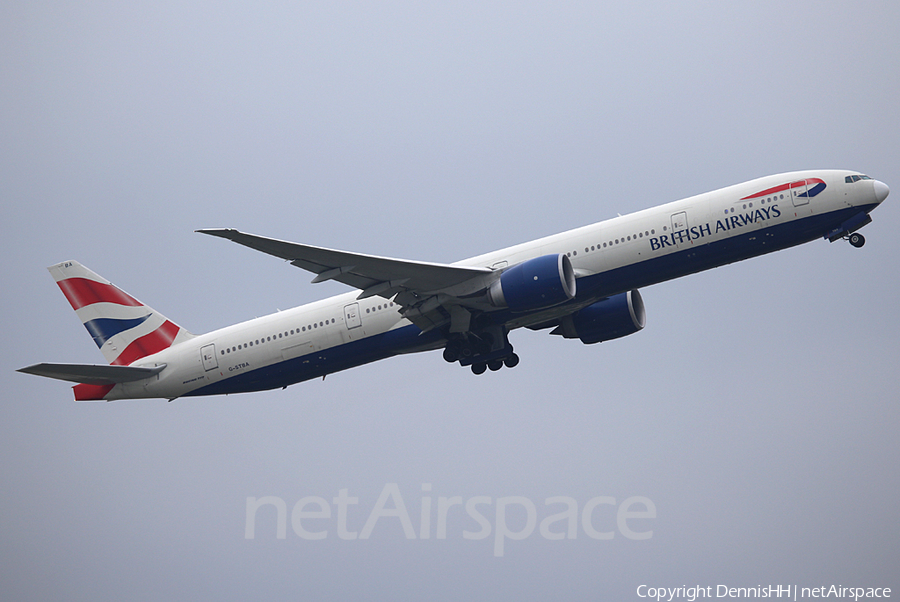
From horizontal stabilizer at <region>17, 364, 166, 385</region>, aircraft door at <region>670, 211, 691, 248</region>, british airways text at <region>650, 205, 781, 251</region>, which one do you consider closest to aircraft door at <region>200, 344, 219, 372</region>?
horizontal stabilizer at <region>17, 364, 166, 385</region>

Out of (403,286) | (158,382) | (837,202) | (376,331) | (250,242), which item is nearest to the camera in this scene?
(250,242)

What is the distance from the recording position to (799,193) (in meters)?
29.4

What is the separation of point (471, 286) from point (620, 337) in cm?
813

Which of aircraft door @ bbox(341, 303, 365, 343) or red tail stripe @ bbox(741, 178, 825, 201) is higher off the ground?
red tail stripe @ bbox(741, 178, 825, 201)

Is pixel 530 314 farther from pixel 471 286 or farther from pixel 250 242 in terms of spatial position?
pixel 250 242

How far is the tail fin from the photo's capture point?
3725 centimetres

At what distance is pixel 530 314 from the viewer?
32344mm

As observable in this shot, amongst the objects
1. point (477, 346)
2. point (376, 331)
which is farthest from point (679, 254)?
point (376, 331)

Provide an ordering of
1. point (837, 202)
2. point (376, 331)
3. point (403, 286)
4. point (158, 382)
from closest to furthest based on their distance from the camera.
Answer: point (837, 202) → point (403, 286) → point (376, 331) → point (158, 382)

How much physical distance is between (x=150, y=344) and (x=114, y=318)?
2.13 metres

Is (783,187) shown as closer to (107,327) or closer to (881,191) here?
(881,191)

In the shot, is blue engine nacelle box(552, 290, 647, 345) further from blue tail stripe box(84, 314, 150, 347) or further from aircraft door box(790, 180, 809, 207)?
blue tail stripe box(84, 314, 150, 347)

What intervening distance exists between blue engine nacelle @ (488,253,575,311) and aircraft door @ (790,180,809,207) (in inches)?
296

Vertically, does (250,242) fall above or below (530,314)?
above
